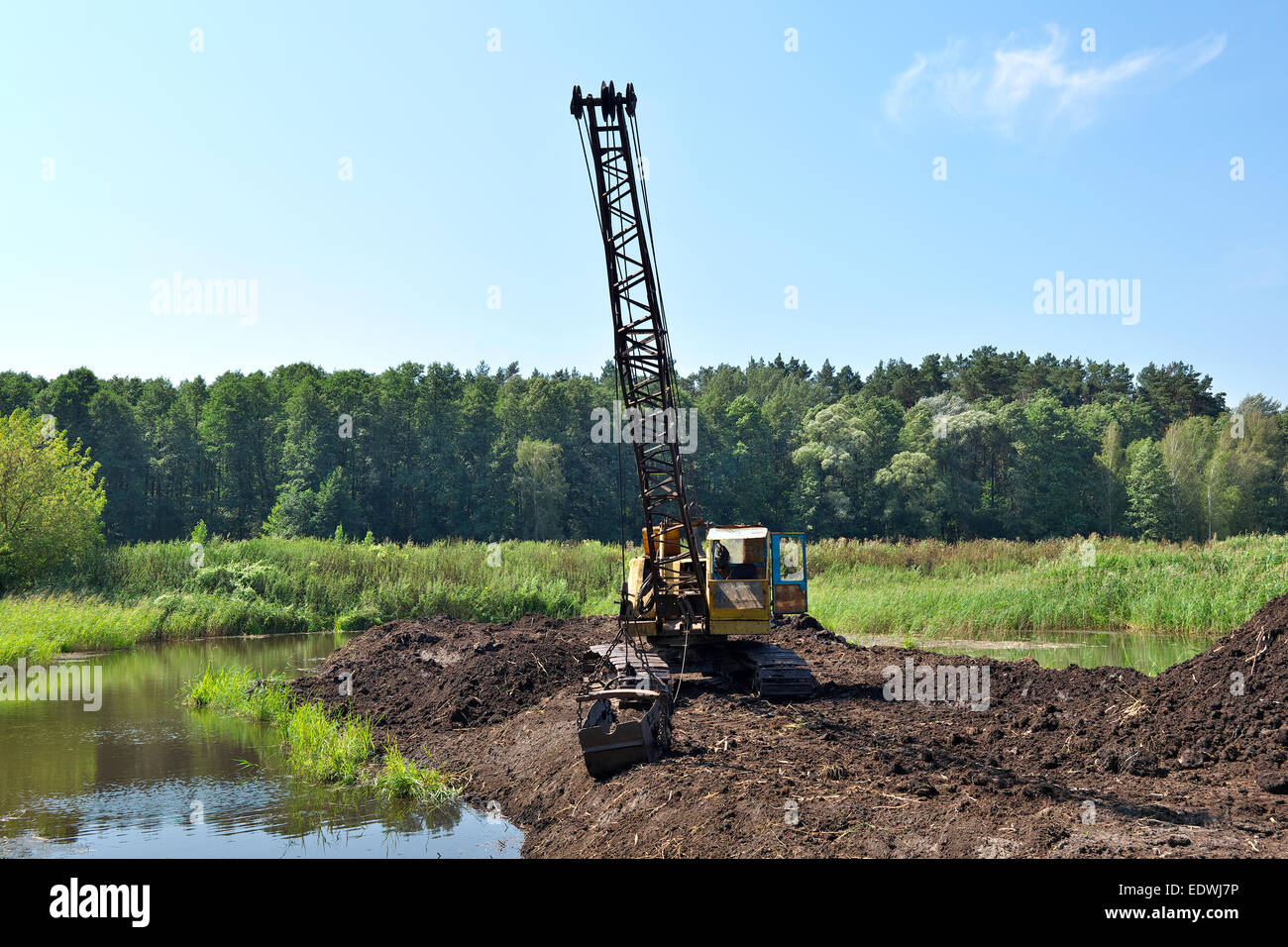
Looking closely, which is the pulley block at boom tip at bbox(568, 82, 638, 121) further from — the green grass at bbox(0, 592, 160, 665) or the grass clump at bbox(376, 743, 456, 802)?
the green grass at bbox(0, 592, 160, 665)

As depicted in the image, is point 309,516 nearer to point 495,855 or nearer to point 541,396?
point 541,396

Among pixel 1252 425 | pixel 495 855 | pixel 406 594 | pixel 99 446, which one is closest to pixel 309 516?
pixel 99 446

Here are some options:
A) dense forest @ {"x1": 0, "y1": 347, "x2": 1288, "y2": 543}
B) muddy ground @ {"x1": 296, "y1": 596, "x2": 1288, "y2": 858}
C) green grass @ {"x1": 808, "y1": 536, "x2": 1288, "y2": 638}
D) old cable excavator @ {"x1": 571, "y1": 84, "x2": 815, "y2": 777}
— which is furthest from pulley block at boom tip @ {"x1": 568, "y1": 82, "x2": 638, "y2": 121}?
dense forest @ {"x1": 0, "y1": 347, "x2": 1288, "y2": 543}

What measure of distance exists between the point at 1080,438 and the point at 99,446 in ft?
222

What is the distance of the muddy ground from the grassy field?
9838 mm

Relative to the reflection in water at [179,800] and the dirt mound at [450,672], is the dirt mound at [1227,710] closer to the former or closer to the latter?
the reflection in water at [179,800]

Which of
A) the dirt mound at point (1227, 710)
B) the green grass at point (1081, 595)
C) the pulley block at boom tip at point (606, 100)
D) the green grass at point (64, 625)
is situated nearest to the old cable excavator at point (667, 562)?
the pulley block at boom tip at point (606, 100)

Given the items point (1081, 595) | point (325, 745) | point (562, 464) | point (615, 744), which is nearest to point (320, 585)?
point (325, 745)

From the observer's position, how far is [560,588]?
32.4m

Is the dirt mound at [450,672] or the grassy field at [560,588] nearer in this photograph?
the dirt mound at [450,672]

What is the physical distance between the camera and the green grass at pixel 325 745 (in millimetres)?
11641

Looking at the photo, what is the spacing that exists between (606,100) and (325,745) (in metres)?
10.5

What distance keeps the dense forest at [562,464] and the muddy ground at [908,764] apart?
151 feet

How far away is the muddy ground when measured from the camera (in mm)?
7113
